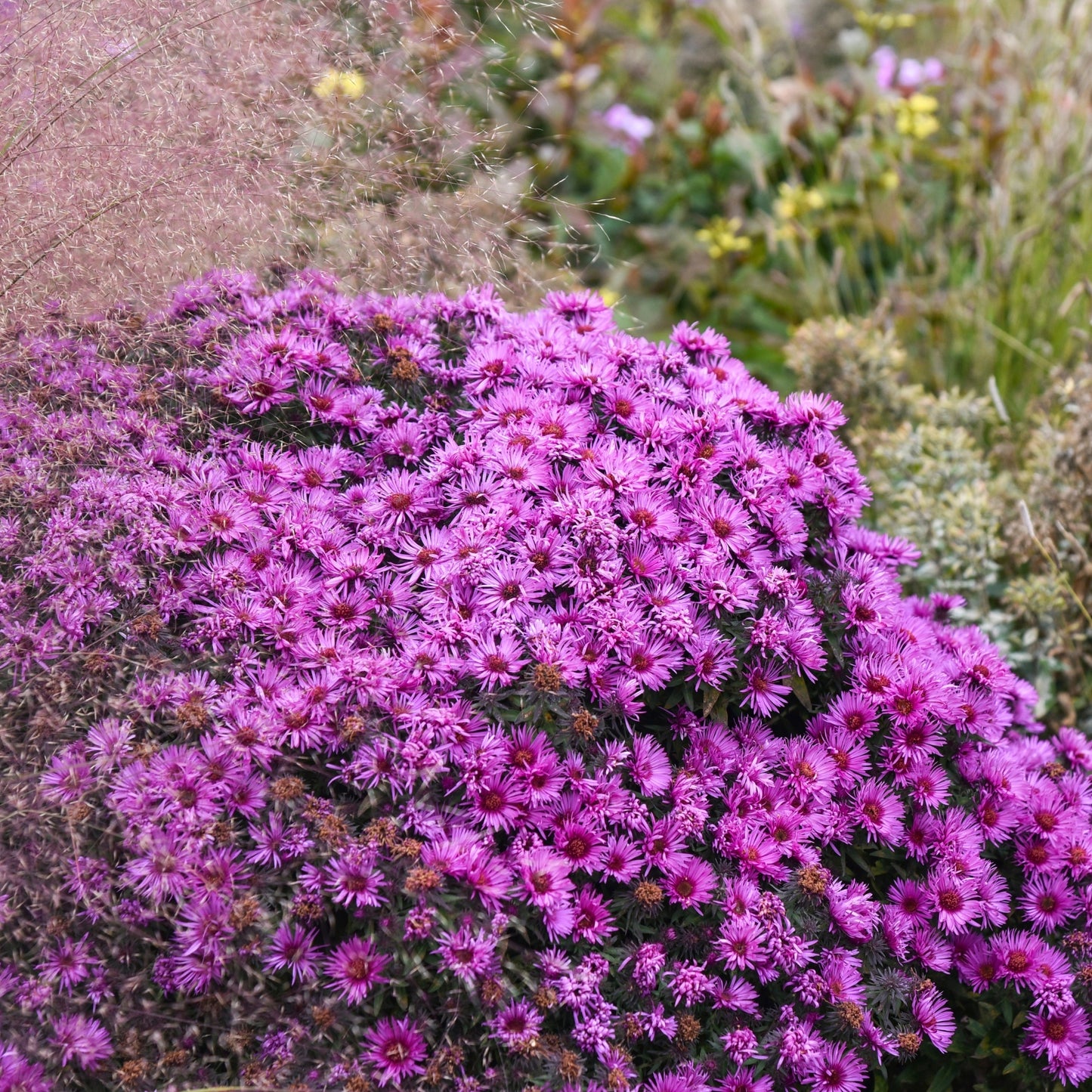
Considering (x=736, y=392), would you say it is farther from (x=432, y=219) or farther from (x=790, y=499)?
(x=432, y=219)

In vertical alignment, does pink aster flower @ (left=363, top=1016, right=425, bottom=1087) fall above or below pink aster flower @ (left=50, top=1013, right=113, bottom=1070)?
below

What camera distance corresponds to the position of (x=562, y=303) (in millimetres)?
2027

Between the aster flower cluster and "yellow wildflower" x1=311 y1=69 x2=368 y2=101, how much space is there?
0.43 metres

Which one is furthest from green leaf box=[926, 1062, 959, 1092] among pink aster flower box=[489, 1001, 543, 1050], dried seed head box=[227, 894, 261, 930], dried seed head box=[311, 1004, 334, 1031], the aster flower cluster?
dried seed head box=[227, 894, 261, 930]

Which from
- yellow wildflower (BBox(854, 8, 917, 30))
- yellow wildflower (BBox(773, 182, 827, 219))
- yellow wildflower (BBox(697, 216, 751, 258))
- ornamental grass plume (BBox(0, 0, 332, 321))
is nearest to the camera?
ornamental grass plume (BBox(0, 0, 332, 321))

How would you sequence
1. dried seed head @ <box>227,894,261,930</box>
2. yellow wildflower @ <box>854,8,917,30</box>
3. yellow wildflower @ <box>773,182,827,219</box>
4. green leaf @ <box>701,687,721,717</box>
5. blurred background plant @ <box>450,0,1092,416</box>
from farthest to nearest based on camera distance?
yellow wildflower @ <box>854,8,917,30</box>, yellow wildflower @ <box>773,182,827,219</box>, blurred background plant @ <box>450,0,1092,416</box>, green leaf @ <box>701,687,721,717</box>, dried seed head @ <box>227,894,261,930</box>

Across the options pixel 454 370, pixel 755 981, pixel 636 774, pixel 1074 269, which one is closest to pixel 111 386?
pixel 454 370

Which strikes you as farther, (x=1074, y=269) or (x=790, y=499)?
(x=1074, y=269)

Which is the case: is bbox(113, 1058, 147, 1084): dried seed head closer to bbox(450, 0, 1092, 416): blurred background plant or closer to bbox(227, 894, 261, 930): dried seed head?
bbox(227, 894, 261, 930): dried seed head

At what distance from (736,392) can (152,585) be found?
99cm

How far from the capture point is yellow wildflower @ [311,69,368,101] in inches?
80.0

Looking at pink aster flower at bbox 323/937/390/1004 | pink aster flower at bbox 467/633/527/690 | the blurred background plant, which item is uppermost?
pink aster flower at bbox 467/633/527/690

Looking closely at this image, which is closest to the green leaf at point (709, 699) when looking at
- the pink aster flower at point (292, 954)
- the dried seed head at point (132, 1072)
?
the pink aster flower at point (292, 954)

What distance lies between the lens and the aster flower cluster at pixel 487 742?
1.37m
